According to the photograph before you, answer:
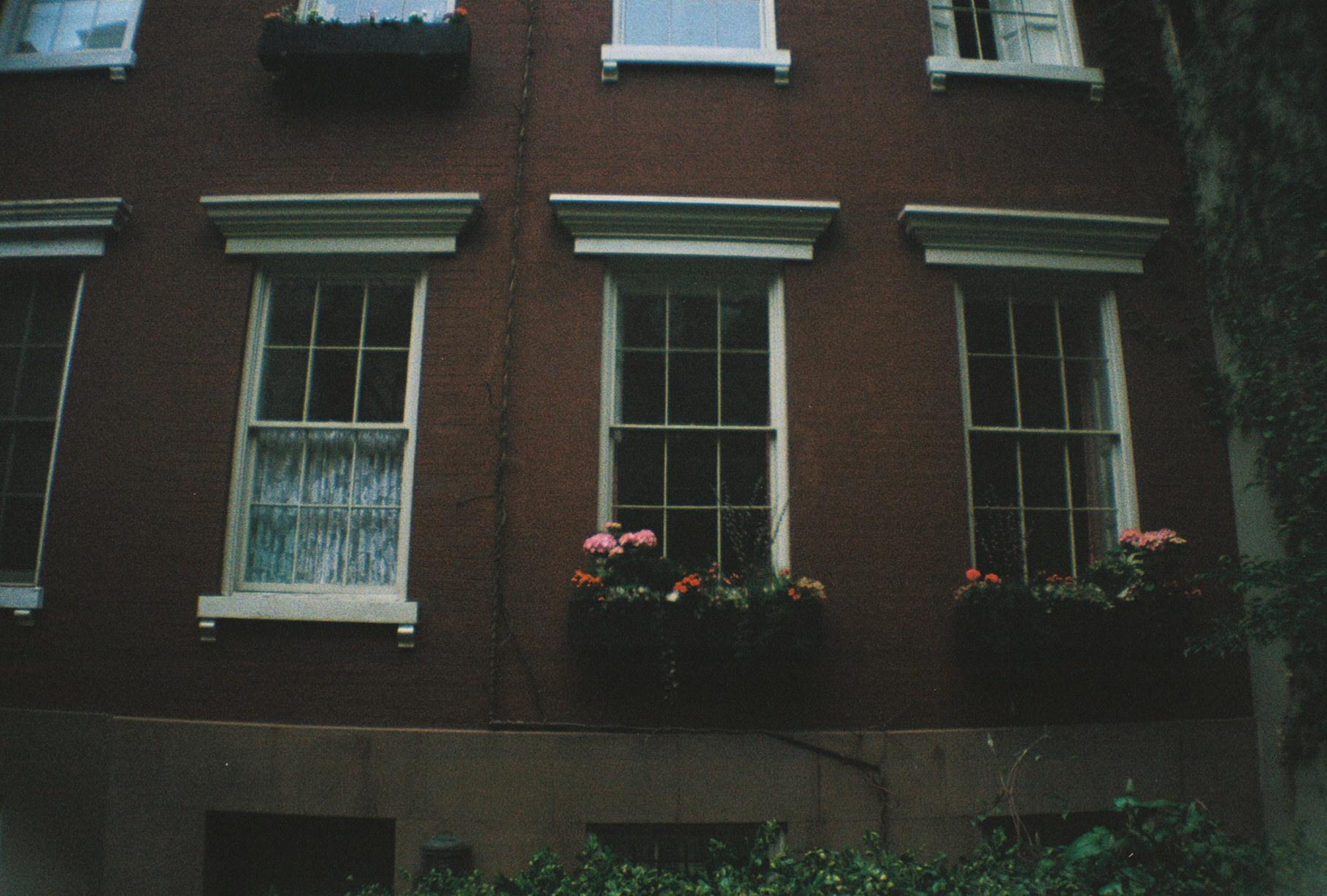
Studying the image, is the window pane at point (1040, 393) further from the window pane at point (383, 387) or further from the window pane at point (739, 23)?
the window pane at point (383, 387)

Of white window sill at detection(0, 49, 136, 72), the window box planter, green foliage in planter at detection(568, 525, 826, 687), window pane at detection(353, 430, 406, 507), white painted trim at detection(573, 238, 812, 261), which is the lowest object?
green foliage in planter at detection(568, 525, 826, 687)

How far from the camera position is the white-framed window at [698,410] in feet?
17.2

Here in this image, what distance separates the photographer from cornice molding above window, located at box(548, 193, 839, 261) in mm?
5371

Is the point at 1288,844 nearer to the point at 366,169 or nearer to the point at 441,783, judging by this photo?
the point at 441,783

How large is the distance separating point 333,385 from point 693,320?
105 inches

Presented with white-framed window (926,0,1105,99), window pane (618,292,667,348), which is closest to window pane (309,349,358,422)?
window pane (618,292,667,348)

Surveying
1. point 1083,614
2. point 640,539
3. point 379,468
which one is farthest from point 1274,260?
point 379,468

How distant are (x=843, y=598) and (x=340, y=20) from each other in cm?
589

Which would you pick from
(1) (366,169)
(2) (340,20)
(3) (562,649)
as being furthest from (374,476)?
(2) (340,20)

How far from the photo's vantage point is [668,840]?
4852 mm

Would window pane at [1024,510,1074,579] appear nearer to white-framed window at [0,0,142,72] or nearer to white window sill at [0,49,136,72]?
white window sill at [0,49,136,72]

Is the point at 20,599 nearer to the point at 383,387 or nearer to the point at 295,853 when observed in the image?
the point at 295,853

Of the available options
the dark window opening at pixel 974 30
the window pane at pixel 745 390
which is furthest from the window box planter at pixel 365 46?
the dark window opening at pixel 974 30

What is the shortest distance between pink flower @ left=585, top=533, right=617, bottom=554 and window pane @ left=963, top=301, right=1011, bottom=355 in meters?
3.03
